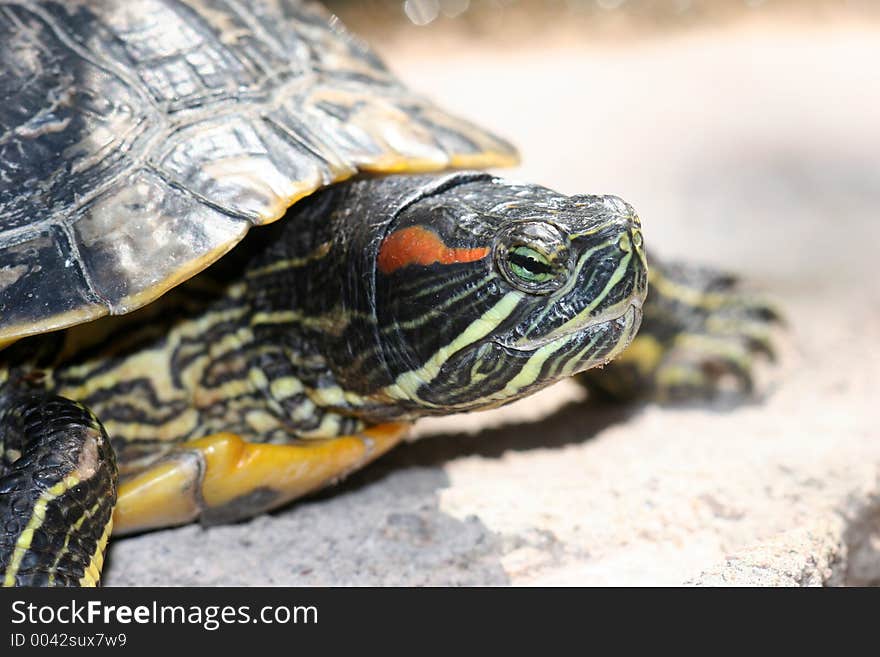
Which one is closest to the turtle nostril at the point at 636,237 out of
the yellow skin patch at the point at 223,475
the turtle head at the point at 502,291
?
the turtle head at the point at 502,291

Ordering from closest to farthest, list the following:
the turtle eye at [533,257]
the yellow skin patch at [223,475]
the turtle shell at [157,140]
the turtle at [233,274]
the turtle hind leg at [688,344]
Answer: the turtle eye at [533,257] < the turtle at [233,274] < the turtle shell at [157,140] < the yellow skin patch at [223,475] < the turtle hind leg at [688,344]

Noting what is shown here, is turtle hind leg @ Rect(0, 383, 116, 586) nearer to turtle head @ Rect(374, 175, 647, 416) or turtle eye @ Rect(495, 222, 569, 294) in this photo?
turtle head @ Rect(374, 175, 647, 416)

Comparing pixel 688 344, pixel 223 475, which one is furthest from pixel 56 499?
pixel 688 344

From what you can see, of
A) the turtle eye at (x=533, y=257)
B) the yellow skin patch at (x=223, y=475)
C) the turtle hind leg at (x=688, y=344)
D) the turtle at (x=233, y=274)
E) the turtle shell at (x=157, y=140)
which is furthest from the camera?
the turtle hind leg at (x=688, y=344)

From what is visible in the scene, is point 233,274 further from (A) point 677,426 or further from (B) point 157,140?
(A) point 677,426

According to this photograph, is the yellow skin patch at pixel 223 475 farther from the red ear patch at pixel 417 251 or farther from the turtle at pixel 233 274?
the red ear patch at pixel 417 251

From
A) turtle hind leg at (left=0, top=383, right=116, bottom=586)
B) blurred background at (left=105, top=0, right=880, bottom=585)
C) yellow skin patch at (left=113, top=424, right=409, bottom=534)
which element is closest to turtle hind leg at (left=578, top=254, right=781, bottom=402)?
blurred background at (left=105, top=0, right=880, bottom=585)

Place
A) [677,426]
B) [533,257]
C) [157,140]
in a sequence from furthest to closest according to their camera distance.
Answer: [677,426]
[157,140]
[533,257]
